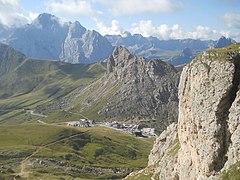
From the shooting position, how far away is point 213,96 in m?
60.6

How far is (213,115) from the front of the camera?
5978 centimetres

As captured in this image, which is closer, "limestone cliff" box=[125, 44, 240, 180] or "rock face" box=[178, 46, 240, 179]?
"limestone cliff" box=[125, 44, 240, 180]

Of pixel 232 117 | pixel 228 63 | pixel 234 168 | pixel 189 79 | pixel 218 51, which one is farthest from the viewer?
pixel 189 79

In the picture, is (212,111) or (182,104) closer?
(212,111)

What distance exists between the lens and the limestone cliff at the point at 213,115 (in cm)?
5631

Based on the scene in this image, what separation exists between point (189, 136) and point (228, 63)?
613 inches

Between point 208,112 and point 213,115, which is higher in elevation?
point 208,112

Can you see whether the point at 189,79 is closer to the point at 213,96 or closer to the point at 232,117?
the point at 213,96

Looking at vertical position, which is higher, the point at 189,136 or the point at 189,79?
the point at 189,79

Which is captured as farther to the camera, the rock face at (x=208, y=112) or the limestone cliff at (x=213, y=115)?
the rock face at (x=208, y=112)

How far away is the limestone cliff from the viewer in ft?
185

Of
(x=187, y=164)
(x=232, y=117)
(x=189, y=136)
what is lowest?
(x=187, y=164)

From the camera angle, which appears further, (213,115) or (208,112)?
(208,112)

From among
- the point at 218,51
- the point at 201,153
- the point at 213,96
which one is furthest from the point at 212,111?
the point at 218,51
